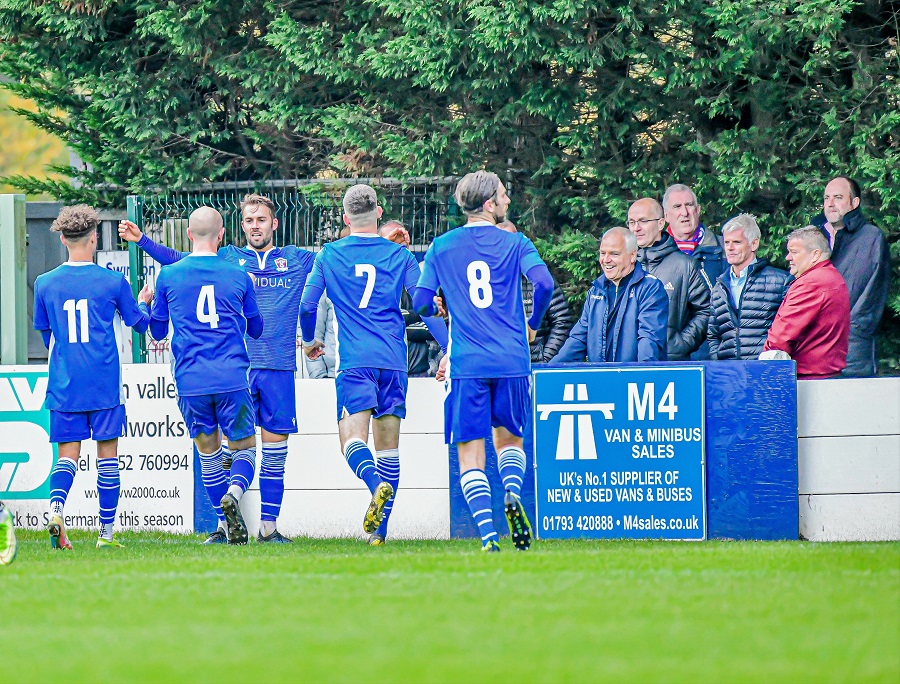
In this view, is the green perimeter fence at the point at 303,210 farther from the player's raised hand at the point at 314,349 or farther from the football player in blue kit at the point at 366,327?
the football player in blue kit at the point at 366,327

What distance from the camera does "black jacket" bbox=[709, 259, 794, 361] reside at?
11.1m

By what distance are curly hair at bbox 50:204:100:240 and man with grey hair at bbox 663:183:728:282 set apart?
453cm

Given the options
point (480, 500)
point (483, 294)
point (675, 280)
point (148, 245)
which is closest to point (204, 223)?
point (148, 245)

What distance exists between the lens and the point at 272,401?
33.6 feet

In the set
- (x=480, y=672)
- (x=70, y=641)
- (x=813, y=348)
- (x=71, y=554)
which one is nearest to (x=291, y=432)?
(x=71, y=554)

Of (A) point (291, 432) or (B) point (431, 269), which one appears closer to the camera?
(B) point (431, 269)

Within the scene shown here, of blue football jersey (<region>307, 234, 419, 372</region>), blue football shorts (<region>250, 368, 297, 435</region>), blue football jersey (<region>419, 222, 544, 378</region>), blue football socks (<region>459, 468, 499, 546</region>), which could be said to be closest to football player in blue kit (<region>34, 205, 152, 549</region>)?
blue football shorts (<region>250, 368, 297, 435</region>)

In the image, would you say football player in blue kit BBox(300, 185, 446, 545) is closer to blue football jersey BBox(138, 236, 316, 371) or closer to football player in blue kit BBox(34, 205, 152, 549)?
blue football jersey BBox(138, 236, 316, 371)

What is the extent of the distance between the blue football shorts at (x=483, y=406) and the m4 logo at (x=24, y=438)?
4576mm

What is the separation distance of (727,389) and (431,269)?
259 centimetres

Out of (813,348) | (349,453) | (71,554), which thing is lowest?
(71,554)

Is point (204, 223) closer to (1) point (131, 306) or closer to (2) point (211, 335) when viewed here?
(2) point (211, 335)

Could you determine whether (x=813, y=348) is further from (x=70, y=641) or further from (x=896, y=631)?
(x=70, y=641)

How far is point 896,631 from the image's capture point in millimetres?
5609
